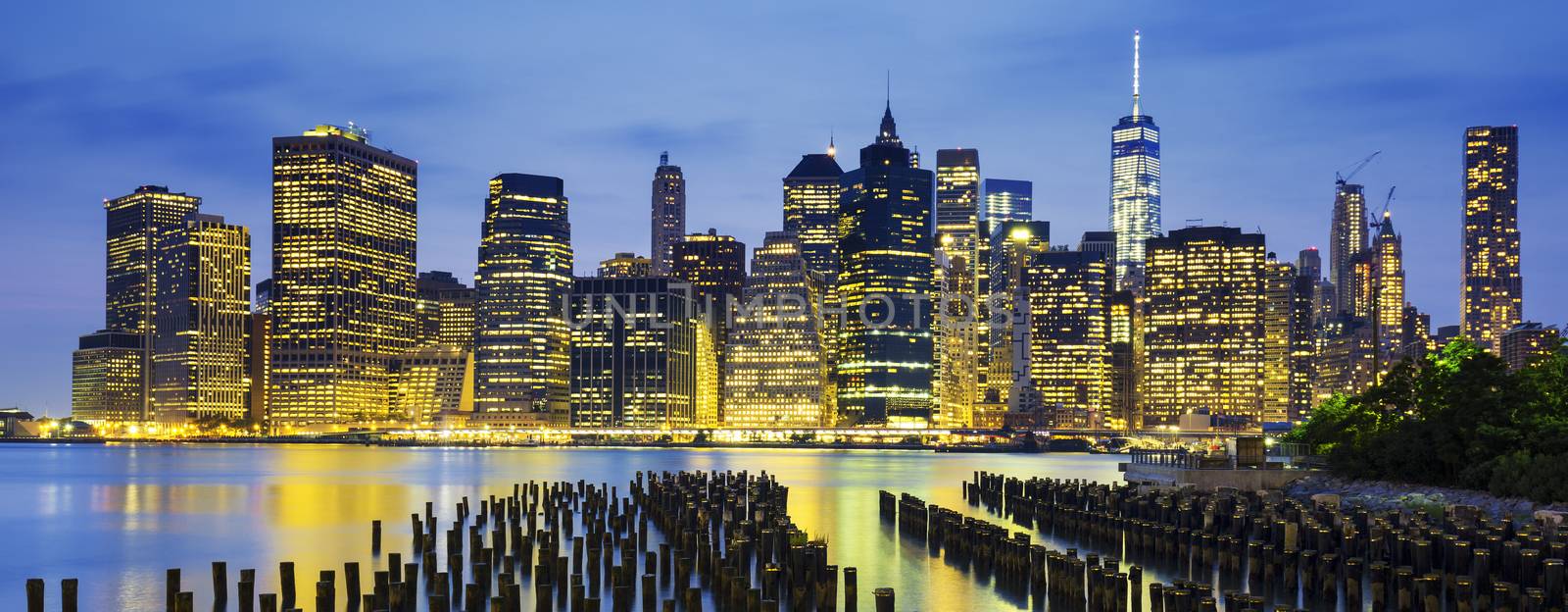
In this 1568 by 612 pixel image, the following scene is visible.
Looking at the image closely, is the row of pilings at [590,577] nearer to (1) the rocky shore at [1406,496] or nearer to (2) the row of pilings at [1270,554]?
(2) the row of pilings at [1270,554]

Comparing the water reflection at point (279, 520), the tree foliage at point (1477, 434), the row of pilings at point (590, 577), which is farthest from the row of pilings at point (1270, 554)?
the row of pilings at point (590, 577)

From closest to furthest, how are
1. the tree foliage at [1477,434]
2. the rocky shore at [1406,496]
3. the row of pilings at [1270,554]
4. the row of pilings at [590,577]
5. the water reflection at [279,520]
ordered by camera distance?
the row of pilings at [590,577]
the row of pilings at [1270,554]
the water reflection at [279,520]
the rocky shore at [1406,496]
the tree foliage at [1477,434]

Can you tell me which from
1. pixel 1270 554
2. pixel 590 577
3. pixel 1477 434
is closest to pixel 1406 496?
pixel 1477 434

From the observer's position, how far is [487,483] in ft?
396

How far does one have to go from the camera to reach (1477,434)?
68125 millimetres

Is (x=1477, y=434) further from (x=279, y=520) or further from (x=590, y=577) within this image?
(x=279, y=520)

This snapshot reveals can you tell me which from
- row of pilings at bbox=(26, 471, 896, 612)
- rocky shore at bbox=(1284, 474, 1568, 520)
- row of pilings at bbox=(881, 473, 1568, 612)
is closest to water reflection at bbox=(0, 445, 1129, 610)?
row of pilings at bbox=(881, 473, 1568, 612)

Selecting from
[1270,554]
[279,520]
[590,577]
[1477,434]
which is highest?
[1477,434]

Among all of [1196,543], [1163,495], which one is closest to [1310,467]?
[1163,495]

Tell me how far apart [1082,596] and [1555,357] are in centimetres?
4708

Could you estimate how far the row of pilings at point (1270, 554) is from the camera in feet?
124

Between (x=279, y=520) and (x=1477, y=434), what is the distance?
193 feet

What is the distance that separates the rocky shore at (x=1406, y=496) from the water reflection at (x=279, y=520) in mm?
14980

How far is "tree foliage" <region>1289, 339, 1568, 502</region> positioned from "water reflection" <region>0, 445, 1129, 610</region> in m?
18.6
